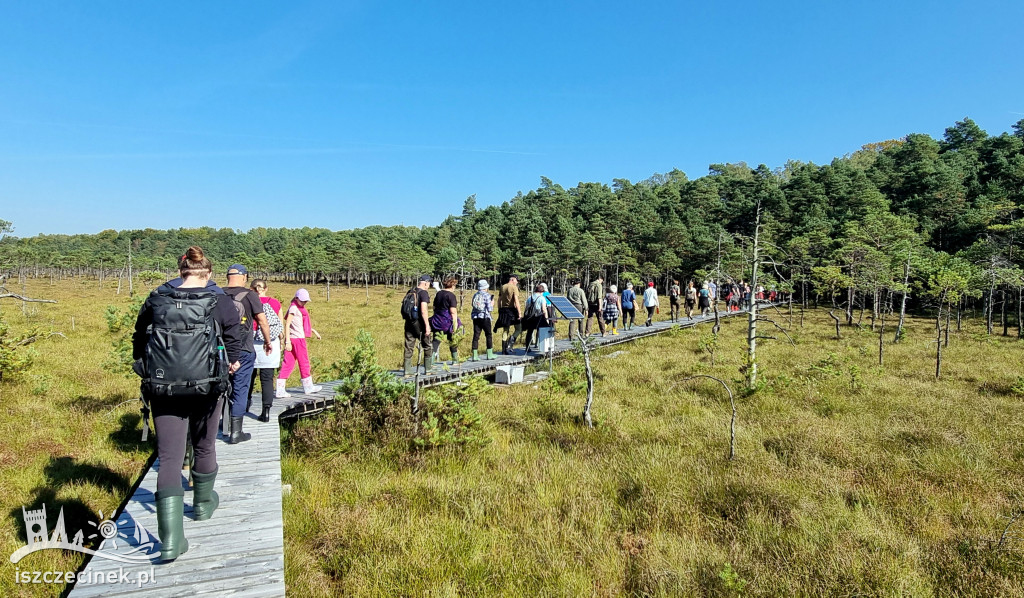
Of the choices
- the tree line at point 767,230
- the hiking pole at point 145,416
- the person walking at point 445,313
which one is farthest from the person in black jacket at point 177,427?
the tree line at point 767,230

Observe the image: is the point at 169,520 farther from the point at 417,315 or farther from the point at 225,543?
the point at 417,315

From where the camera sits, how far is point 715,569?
3471mm

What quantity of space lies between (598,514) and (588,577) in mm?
904

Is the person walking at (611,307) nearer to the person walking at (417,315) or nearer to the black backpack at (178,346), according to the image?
the person walking at (417,315)

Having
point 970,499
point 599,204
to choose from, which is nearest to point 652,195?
point 599,204

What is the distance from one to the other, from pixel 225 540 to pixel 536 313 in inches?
320

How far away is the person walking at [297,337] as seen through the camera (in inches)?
255

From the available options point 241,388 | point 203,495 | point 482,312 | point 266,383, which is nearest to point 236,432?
point 241,388

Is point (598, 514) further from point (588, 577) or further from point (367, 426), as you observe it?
point (367, 426)

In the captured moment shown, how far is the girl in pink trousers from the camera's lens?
6.49 meters

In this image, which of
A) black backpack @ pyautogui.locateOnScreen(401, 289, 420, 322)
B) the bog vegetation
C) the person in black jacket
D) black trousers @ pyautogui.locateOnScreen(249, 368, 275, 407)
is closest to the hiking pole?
the person in black jacket

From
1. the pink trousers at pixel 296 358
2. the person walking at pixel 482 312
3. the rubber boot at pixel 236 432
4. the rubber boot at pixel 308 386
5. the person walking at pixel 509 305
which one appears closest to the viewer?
the rubber boot at pixel 236 432

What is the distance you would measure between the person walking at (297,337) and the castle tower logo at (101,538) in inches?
113

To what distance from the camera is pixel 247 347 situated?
178 inches
